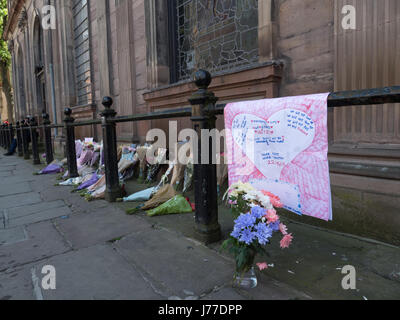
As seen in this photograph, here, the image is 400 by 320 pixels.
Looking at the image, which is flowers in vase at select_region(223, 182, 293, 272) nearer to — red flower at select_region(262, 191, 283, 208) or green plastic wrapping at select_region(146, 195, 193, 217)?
red flower at select_region(262, 191, 283, 208)

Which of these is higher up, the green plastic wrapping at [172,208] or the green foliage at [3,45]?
the green foliage at [3,45]

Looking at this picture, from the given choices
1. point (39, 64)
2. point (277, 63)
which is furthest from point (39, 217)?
point (39, 64)

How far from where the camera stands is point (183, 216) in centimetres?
285

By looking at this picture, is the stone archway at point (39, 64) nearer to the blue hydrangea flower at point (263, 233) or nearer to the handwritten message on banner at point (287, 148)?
the handwritten message on banner at point (287, 148)

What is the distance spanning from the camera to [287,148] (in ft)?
5.82

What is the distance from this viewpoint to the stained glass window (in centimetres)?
380

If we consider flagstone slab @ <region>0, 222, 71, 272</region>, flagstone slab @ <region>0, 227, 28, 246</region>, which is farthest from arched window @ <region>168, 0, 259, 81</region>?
flagstone slab @ <region>0, 227, 28, 246</region>

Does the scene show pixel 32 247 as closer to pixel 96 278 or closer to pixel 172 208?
pixel 96 278

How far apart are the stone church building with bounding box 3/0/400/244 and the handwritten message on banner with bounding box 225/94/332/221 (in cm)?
89

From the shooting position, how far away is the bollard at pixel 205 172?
83.0 inches

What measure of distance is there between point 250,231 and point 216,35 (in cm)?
361

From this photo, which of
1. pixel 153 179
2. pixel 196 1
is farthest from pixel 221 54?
pixel 153 179

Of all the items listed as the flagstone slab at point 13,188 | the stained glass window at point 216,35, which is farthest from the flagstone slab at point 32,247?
the stained glass window at point 216,35

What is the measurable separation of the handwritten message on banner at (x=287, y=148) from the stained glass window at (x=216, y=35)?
1921mm
